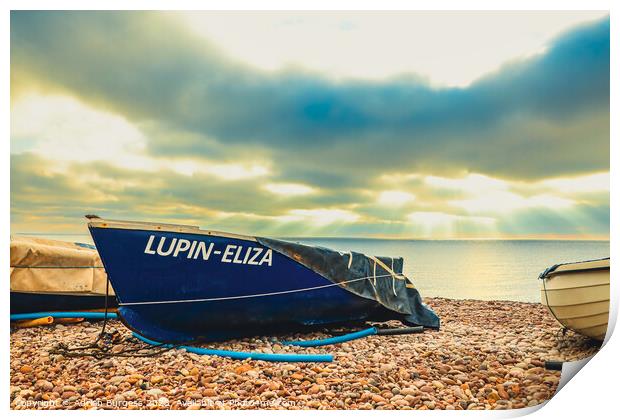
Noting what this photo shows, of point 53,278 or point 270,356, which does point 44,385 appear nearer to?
point 270,356

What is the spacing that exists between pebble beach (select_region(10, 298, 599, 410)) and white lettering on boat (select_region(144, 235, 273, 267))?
2.82ft

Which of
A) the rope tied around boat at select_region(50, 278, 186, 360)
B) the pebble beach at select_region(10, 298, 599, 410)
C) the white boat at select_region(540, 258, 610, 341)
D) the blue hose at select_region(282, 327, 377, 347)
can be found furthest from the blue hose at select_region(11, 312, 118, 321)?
the white boat at select_region(540, 258, 610, 341)

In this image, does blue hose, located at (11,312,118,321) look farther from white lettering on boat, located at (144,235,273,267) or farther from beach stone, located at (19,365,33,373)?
white lettering on boat, located at (144,235,273,267)

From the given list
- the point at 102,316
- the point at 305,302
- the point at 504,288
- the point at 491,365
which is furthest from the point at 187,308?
the point at 504,288

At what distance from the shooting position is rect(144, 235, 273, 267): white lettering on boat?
14.5 ft

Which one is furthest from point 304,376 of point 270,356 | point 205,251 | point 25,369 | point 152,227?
point 25,369

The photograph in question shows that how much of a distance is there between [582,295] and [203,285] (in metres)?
3.59

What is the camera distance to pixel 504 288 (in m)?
12.1

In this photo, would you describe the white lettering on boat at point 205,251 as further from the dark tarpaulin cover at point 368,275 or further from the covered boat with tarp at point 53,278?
the covered boat with tarp at point 53,278

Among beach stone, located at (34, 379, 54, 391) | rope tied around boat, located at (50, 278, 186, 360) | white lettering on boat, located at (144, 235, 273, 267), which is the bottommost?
beach stone, located at (34, 379, 54, 391)

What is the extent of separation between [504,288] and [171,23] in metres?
10.7

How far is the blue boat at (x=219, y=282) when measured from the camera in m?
4.36
